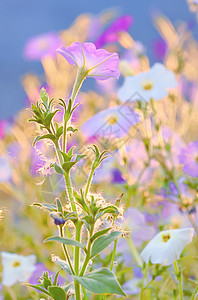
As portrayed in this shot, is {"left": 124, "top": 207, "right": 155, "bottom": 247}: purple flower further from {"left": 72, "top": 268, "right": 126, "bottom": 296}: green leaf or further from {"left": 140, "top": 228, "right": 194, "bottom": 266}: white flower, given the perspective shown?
{"left": 72, "top": 268, "right": 126, "bottom": 296}: green leaf

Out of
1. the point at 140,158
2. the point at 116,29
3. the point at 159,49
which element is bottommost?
the point at 140,158

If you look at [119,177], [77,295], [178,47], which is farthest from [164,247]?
[178,47]

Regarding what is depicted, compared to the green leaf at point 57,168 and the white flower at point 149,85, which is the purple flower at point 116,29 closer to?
the white flower at point 149,85

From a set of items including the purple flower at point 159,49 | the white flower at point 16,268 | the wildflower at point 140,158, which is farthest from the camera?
the purple flower at point 159,49

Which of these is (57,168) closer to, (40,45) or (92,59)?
(92,59)

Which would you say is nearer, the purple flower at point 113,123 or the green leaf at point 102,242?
the green leaf at point 102,242

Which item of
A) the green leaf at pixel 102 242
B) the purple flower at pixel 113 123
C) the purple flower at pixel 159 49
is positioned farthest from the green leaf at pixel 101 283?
the purple flower at pixel 159 49

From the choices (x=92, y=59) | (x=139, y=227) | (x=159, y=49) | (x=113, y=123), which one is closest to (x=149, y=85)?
(x=113, y=123)
